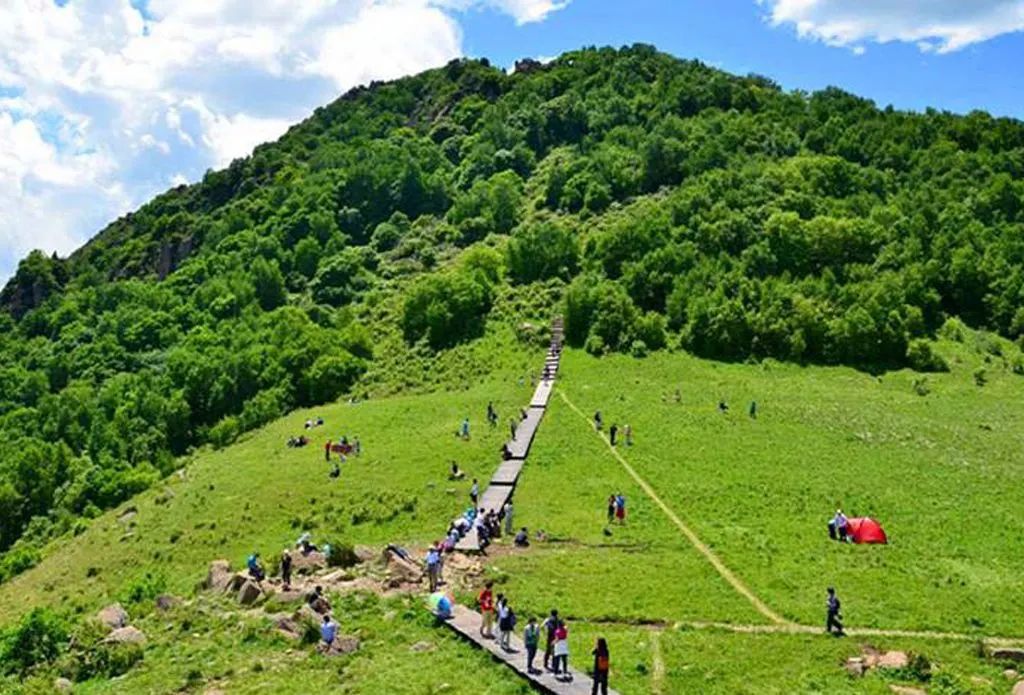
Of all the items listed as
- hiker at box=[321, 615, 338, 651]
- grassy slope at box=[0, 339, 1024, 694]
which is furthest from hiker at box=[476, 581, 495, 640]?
hiker at box=[321, 615, 338, 651]

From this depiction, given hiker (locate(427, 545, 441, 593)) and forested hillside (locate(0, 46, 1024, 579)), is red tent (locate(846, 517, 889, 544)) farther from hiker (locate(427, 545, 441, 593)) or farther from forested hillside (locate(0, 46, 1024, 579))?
forested hillside (locate(0, 46, 1024, 579))

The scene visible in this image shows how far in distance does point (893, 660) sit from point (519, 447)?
1404 inches

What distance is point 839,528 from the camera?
45.8 meters

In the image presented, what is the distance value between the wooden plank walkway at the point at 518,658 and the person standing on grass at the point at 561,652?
21 centimetres

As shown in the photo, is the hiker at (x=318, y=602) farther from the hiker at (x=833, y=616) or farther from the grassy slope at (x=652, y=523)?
the hiker at (x=833, y=616)

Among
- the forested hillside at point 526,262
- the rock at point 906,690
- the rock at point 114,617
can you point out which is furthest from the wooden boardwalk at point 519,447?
the rock at point 906,690

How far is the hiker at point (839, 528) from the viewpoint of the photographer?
45.6 meters

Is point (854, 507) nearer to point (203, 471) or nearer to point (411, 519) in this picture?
point (411, 519)

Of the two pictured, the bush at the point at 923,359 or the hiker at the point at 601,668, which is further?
the bush at the point at 923,359

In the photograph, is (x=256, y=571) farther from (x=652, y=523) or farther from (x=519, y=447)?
(x=519, y=447)

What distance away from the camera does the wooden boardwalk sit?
49.8 meters

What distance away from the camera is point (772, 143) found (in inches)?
5389

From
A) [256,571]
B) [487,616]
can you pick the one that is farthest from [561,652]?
[256,571]

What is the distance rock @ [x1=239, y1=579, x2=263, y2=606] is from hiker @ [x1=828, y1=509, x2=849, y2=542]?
2630cm
